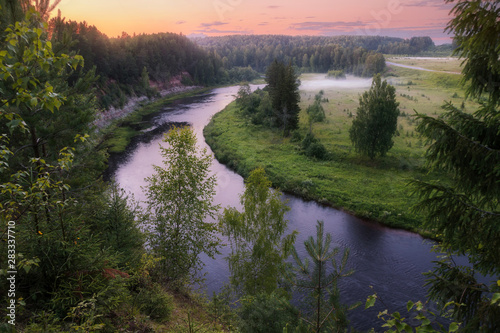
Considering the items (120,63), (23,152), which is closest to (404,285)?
(23,152)

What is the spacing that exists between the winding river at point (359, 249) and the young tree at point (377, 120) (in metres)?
10.9

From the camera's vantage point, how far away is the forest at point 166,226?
497 centimetres

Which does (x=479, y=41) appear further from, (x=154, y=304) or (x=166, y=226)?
(x=166, y=226)

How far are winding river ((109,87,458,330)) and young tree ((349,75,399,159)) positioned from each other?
1094 cm

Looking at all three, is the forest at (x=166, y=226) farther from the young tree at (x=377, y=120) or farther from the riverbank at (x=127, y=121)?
the young tree at (x=377, y=120)

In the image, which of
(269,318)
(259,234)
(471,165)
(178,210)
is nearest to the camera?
(471,165)

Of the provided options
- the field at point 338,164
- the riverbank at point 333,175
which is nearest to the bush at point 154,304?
the field at point 338,164

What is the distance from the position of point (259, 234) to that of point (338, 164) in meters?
23.5

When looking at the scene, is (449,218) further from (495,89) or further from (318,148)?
(318,148)

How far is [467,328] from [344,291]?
13.5 metres

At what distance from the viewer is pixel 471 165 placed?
241 inches

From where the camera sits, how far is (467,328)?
5.30 metres

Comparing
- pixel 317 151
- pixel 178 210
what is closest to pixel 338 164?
pixel 317 151

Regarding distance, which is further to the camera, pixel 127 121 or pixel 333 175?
pixel 127 121
